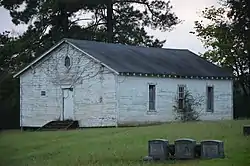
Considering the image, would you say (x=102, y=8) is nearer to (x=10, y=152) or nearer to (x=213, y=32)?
(x=213, y=32)

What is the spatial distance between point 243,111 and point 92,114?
54.8ft

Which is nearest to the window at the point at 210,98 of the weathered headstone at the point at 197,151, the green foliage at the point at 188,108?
the green foliage at the point at 188,108

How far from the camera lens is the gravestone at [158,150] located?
62.3 feet

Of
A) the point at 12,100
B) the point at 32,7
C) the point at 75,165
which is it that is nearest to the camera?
the point at 75,165

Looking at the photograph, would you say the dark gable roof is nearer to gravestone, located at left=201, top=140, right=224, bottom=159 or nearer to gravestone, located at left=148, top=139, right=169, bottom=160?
gravestone, located at left=148, top=139, right=169, bottom=160

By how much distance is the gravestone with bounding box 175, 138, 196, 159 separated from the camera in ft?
61.6

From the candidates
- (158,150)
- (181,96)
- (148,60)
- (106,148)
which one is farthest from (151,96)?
(158,150)

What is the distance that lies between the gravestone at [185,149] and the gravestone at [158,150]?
0.34 meters

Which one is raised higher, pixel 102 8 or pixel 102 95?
pixel 102 8

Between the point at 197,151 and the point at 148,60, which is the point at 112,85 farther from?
the point at 197,151

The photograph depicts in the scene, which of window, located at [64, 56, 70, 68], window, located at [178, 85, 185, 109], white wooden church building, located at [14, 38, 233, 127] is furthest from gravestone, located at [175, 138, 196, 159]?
window, located at [178, 85, 185, 109]

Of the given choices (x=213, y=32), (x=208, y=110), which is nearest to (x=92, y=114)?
(x=208, y=110)

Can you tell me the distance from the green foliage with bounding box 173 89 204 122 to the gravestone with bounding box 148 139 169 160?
22.7 m

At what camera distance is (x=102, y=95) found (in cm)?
3888
